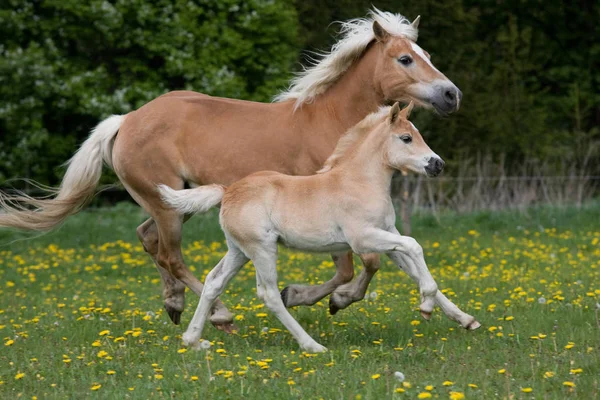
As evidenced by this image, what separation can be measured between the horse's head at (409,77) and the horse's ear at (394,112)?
99 cm

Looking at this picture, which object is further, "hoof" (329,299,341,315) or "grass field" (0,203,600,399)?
"hoof" (329,299,341,315)

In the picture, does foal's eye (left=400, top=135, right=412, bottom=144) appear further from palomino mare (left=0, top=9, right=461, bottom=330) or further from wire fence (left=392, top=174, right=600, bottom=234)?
wire fence (left=392, top=174, right=600, bottom=234)

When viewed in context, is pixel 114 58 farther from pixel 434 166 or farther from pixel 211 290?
pixel 434 166

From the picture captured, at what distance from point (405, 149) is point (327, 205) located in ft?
Result: 2.10

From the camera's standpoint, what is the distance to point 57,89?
20406 mm

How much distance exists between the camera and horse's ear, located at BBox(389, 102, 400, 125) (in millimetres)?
6387

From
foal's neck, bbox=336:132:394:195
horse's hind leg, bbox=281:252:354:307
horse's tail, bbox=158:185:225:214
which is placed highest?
foal's neck, bbox=336:132:394:195

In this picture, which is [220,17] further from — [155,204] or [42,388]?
[42,388]

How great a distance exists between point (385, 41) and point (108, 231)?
9543 millimetres

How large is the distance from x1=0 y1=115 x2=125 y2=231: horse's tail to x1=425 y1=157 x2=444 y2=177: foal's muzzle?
3197 millimetres

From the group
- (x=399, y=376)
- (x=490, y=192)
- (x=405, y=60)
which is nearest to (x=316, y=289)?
(x=405, y=60)

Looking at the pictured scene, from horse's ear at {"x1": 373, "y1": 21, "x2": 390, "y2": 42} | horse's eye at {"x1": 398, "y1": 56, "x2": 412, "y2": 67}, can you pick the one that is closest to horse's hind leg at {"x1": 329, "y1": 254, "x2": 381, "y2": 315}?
horse's eye at {"x1": 398, "y1": 56, "x2": 412, "y2": 67}

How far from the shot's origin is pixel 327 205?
638 cm

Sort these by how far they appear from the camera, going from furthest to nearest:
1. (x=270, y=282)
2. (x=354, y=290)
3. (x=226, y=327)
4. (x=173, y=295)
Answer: (x=173, y=295) → (x=226, y=327) → (x=354, y=290) → (x=270, y=282)
